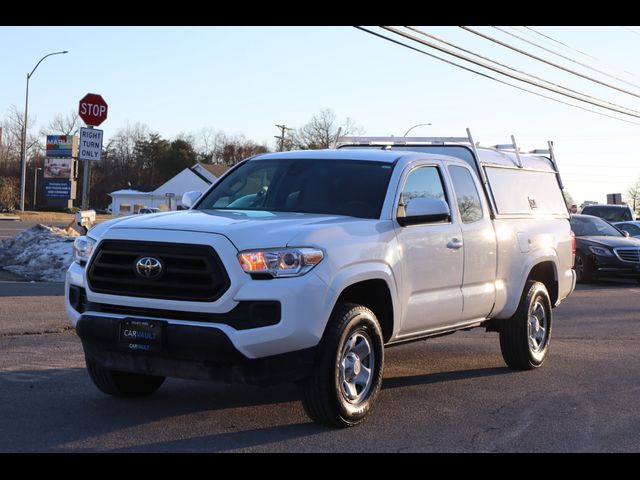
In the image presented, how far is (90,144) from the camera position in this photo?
57.0 feet

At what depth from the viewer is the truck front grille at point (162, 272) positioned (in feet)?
18.6

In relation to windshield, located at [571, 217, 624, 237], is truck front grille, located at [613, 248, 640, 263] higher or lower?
lower

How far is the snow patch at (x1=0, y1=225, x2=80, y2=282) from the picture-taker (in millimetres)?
15984

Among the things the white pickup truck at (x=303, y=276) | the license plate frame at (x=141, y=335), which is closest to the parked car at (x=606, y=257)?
the white pickup truck at (x=303, y=276)

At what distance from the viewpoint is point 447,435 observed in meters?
6.06

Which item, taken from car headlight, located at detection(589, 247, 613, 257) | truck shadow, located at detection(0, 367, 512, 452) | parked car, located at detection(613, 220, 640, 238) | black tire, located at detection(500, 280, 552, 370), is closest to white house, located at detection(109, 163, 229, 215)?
parked car, located at detection(613, 220, 640, 238)

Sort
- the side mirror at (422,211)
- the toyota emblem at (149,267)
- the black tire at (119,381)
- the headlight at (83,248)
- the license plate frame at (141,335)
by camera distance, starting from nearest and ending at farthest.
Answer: the license plate frame at (141,335), the toyota emblem at (149,267), the headlight at (83,248), the black tire at (119,381), the side mirror at (422,211)

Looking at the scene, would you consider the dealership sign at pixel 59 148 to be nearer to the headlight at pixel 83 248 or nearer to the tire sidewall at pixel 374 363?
the headlight at pixel 83 248

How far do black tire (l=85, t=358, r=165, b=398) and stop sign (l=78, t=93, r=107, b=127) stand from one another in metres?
11.4

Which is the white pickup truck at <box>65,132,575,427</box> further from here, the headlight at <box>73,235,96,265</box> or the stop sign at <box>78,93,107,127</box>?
the stop sign at <box>78,93,107,127</box>

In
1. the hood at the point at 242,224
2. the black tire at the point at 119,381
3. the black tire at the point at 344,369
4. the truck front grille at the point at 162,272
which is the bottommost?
the black tire at the point at 119,381

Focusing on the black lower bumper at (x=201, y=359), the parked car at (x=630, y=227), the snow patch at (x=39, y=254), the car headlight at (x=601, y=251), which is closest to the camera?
the black lower bumper at (x=201, y=359)

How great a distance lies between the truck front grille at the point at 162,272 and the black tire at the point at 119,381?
885 mm
